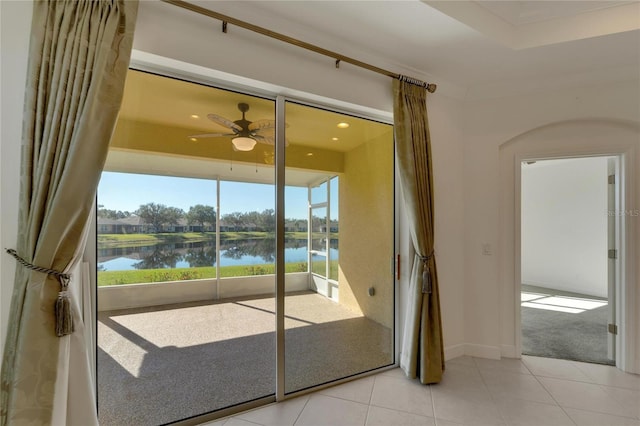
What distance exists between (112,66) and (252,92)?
920 millimetres

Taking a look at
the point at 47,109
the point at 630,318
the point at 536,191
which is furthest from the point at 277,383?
the point at 536,191

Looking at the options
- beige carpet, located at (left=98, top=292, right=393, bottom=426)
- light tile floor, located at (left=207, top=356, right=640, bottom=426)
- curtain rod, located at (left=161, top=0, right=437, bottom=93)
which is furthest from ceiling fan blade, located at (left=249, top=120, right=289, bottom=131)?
light tile floor, located at (left=207, top=356, right=640, bottom=426)

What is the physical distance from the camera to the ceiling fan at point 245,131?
2314 millimetres

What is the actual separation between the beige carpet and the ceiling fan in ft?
4.73

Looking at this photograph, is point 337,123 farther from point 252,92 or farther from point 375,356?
point 375,356

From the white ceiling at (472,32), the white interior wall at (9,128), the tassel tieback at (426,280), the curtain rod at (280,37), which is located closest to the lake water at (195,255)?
the white interior wall at (9,128)

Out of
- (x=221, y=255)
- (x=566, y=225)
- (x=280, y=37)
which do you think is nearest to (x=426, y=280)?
(x=221, y=255)

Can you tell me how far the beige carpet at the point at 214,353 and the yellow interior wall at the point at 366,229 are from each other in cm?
30

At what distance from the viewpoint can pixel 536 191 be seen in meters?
5.86

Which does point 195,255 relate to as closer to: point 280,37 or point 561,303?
point 280,37

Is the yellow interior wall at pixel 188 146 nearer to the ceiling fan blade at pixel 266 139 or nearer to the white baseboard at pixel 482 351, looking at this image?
the ceiling fan blade at pixel 266 139

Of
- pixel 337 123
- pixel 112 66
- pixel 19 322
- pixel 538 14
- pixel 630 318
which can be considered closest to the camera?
pixel 19 322

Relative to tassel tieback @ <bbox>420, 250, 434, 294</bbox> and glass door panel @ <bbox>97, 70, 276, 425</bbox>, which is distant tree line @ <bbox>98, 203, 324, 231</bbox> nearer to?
glass door panel @ <bbox>97, 70, 276, 425</bbox>

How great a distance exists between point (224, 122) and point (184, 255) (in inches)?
47.8
